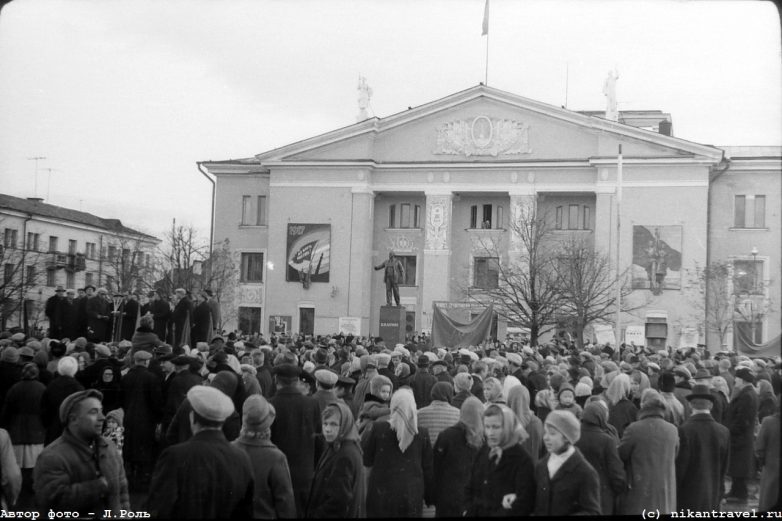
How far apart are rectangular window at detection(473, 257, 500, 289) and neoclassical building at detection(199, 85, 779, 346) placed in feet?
0.26

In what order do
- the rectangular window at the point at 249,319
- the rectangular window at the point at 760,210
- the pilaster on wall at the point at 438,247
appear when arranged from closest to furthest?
the rectangular window at the point at 760,210, the pilaster on wall at the point at 438,247, the rectangular window at the point at 249,319

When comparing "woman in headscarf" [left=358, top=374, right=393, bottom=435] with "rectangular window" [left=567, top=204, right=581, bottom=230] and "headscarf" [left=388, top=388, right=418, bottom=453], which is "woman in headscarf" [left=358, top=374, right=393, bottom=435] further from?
"rectangular window" [left=567, top=204, right=581, bottom=230]

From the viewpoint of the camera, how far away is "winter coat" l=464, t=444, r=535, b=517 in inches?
256

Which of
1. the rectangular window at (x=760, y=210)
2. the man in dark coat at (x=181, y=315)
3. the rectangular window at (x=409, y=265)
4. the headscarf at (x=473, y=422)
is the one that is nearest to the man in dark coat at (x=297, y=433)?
the headscarf at (x=473, y=422)

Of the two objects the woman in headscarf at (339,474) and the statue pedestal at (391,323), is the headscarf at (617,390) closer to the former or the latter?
the woman in headscarf at (339,474)

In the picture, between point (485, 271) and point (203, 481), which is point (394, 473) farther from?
point (485, 271)

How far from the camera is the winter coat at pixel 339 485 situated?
276 inches

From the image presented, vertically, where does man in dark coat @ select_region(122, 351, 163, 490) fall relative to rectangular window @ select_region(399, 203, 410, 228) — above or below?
below

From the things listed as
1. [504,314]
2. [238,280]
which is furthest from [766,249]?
[238,280]

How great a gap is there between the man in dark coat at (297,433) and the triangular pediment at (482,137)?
43.7 metres

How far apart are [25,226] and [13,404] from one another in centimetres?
4034

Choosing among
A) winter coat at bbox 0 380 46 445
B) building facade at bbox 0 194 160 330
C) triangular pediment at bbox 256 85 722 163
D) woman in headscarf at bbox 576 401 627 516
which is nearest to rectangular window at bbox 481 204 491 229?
triangular pediment at bbox 256 85 722 163

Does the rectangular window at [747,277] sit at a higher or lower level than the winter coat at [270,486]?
higher

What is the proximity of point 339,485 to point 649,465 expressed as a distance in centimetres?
312
